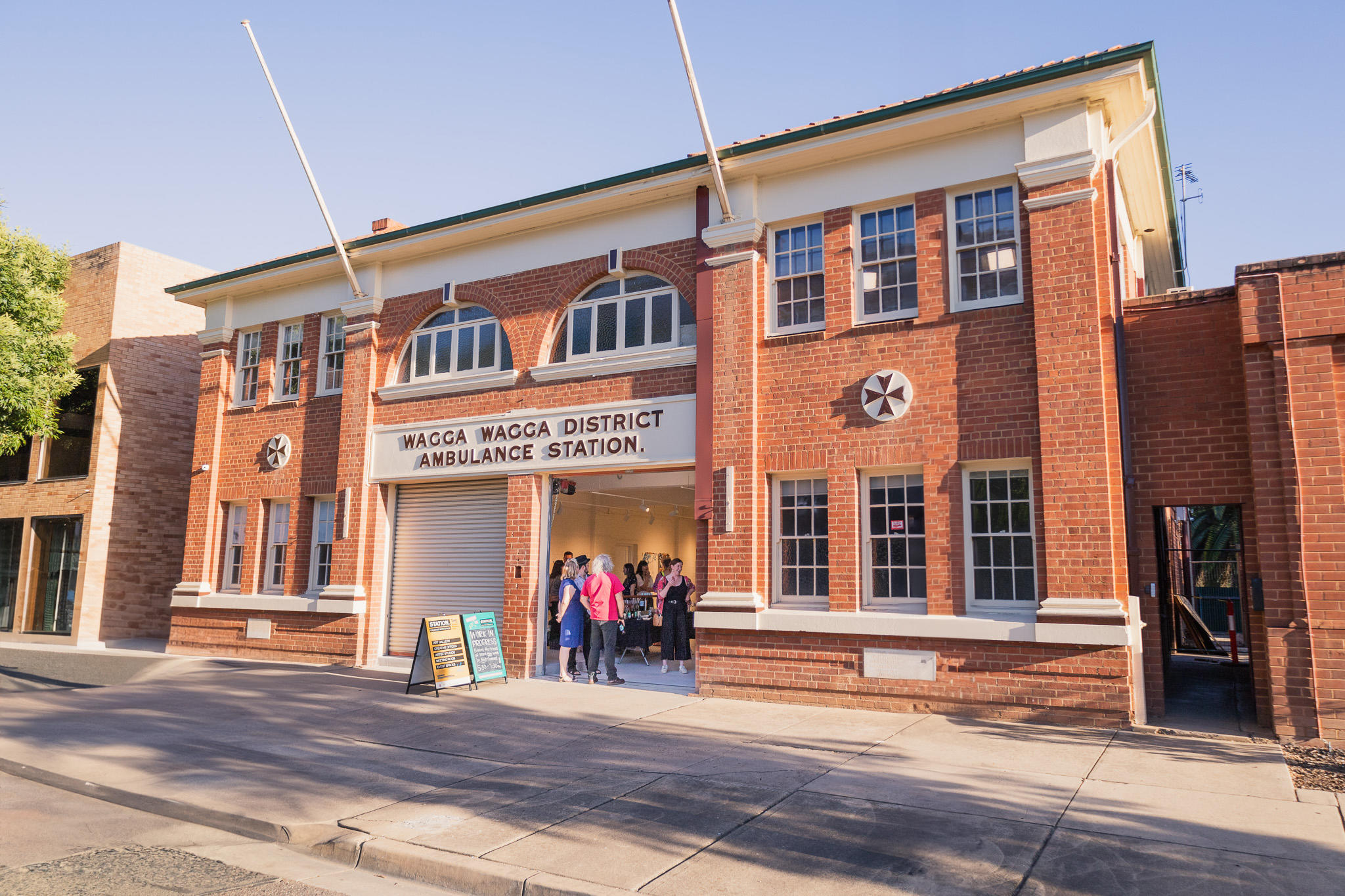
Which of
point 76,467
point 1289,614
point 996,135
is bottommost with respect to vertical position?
point 1289,614

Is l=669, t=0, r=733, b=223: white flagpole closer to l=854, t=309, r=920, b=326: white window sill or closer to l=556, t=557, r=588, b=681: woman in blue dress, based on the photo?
l=854, t=309, r=920, b=326: white window sill

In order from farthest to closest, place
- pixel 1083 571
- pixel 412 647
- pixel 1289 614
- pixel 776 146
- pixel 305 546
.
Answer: pixel 305 546 → pixel 412 647 → pixel 776 146 → pixel 1083 571 → pixel 1289 614

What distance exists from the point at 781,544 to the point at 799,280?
11.9ft

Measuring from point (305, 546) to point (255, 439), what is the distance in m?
2.64

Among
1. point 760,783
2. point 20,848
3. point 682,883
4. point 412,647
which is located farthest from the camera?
point 412,647

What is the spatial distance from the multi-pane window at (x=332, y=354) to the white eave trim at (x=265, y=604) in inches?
155

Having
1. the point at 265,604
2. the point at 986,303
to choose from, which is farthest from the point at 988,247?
the point at 265,604

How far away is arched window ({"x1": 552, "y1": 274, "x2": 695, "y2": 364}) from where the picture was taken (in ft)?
44.9

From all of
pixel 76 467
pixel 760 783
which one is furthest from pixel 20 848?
pixel 76 467

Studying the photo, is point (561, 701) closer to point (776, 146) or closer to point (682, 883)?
point (682, 883)

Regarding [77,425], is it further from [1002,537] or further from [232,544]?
[1002,537]

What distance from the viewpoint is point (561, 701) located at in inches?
463

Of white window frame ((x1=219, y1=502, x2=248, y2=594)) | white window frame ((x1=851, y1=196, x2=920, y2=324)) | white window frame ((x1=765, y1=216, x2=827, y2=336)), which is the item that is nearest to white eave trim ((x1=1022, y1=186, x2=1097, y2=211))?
white window frame ((x1=851, y1=196, x2=920, y2=324))

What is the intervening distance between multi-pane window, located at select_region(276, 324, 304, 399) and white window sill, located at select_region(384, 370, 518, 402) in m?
2.75
